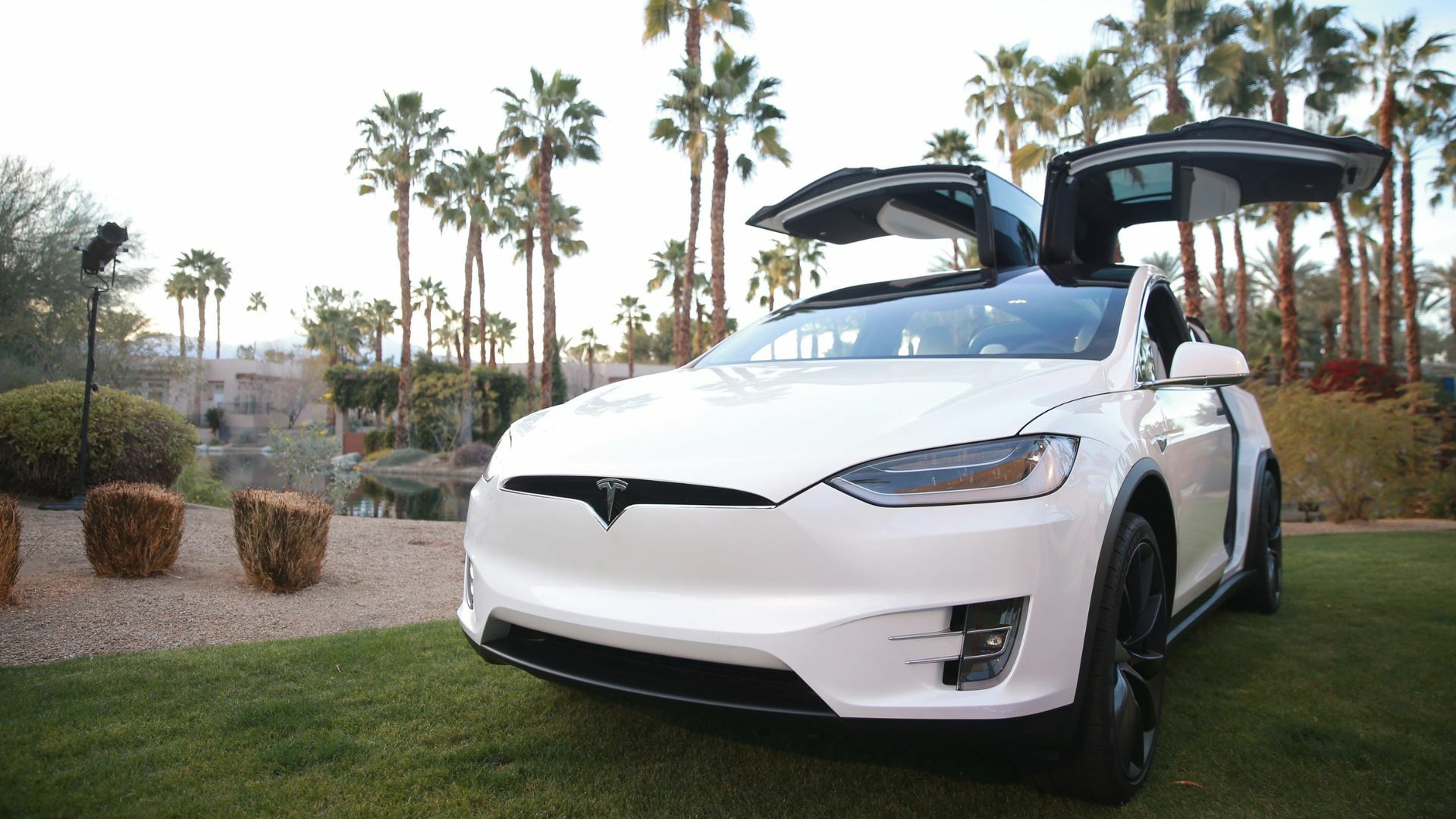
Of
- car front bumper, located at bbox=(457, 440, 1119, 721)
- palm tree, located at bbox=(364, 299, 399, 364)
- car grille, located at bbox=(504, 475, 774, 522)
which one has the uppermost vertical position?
palm tree, located at bbox=(364, 299, 399, 364)

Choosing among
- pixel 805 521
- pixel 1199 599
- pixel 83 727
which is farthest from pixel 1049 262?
pixel 83 727

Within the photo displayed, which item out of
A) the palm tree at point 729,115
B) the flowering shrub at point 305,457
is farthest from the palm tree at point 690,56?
the flowering shrub at point 305,457

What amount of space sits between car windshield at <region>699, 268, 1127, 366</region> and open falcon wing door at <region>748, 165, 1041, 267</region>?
0.55 metres

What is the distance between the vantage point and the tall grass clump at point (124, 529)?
540 centimetres

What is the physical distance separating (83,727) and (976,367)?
9.80ft

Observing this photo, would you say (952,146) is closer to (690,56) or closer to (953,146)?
(953,146)

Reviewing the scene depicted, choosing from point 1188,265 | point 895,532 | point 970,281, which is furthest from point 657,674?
point 1188,265

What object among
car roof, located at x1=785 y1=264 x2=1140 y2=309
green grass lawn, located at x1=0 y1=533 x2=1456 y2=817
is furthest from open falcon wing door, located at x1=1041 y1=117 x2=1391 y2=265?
green grass lawn, located at x1=0 y1=533 x2=1456 y2=817

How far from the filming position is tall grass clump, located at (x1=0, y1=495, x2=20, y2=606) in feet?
14.4

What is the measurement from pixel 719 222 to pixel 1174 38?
10.5 meters

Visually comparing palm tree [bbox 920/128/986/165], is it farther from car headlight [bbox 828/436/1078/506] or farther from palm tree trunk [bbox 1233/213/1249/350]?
car headlight [bbox 828/436/1078/506]

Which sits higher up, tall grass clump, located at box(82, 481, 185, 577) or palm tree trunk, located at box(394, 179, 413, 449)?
palm tree trunk, located at box(394, 179, 413, 449)

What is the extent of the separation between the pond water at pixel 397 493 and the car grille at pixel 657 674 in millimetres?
9469

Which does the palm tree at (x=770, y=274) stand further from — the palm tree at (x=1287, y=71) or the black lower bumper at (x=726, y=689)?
the black lower bumper at (x=726, y=689)
